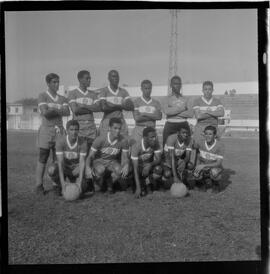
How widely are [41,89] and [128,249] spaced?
1.69 m

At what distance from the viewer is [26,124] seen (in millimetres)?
3996

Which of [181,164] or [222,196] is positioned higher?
[181,164]

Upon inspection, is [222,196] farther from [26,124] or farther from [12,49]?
[12,49]

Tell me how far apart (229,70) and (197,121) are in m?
0.57

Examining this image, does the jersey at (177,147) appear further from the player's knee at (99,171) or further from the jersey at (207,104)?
the player's knee at (99,171)

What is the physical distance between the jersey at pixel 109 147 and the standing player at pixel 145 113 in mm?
155

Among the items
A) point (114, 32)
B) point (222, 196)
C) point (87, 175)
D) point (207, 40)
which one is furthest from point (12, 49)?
point (222, 196)

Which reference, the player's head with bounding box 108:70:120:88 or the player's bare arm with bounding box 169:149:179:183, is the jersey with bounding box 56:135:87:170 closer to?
the player's head with bounding box 108:70:120:88

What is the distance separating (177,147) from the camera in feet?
13.9

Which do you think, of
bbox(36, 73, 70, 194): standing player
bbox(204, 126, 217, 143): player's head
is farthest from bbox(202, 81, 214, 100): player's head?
bbox(36, 73, 70, 194): standing player

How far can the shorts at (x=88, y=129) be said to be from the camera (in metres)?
4.14

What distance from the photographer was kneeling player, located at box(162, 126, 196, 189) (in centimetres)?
418

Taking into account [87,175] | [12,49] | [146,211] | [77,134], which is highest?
[12,49]

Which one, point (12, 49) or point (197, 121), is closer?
point (12, 49)
